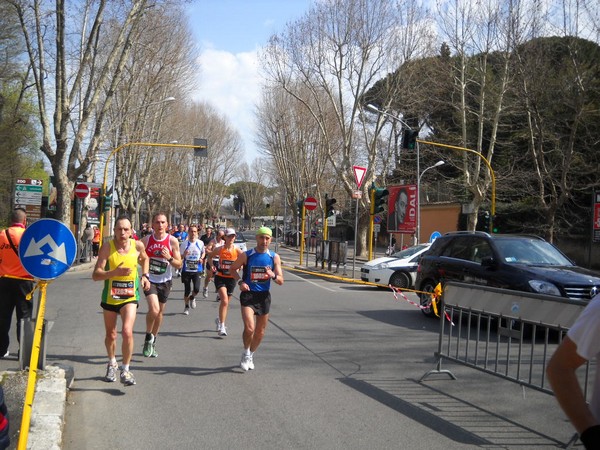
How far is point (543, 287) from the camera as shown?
966 cm

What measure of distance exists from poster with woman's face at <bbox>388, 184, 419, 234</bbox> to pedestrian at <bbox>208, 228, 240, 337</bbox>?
47.7 feet

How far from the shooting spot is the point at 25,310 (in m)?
7.61

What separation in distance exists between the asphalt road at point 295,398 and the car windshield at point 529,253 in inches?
78.3

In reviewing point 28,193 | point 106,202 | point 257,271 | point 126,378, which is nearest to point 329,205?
point 106,202

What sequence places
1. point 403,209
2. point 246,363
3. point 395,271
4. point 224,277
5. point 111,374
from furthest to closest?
point 403,209, point 395,271, point 224,277, point 246,363, point 111,374

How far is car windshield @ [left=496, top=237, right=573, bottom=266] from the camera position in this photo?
35.1ft

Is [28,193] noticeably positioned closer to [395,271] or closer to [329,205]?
[329,205]

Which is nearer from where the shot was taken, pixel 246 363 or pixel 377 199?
pixel 246 363

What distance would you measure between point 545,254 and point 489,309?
483 centimetres

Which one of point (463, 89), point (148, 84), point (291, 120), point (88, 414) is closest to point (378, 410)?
point (88, 414)

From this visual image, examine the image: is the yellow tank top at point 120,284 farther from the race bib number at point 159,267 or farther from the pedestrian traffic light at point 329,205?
the pedestrian traffic light at point 329,205

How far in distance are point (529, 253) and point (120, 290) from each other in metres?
7.25

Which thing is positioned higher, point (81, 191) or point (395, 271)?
point (81, 191)

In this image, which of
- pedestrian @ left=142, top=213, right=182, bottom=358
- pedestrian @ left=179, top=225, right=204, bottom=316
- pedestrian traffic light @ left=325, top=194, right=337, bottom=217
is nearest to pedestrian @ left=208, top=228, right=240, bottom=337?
pedestrian @ left=179, top=225, right=204, bottom=316
